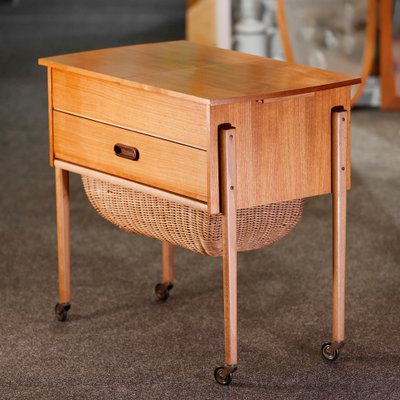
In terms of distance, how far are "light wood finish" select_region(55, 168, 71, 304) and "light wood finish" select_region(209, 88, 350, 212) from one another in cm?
60

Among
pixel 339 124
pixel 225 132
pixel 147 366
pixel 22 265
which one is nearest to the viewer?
pixel 225 132

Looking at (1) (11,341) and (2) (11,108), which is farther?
(2) (11,108)

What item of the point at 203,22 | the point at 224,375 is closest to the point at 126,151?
the point at 224,375

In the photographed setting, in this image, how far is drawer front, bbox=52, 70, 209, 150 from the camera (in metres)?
2.26

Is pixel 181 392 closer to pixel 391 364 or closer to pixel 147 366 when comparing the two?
pixel 147 366

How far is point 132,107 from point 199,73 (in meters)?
0.18

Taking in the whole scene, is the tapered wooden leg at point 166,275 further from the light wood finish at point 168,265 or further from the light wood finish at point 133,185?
the light wood finish at point 133,185

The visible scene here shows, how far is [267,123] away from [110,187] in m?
0.53

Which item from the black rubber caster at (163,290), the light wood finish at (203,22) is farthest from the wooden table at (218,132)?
the light wood finish at (203,22)

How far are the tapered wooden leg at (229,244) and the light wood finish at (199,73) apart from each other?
10 cm

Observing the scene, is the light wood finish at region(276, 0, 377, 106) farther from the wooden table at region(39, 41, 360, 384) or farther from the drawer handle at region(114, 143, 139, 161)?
the drawer handle at region(114, 143, 139, 161)

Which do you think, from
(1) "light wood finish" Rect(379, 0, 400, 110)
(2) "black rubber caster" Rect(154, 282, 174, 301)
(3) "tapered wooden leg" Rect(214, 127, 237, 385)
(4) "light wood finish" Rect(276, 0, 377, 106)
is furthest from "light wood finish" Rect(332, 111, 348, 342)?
(1) "light wood finish" Rect(379, 0, 400, 110)

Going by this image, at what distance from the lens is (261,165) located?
7.61ft

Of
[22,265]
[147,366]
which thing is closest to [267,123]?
[147,366]
